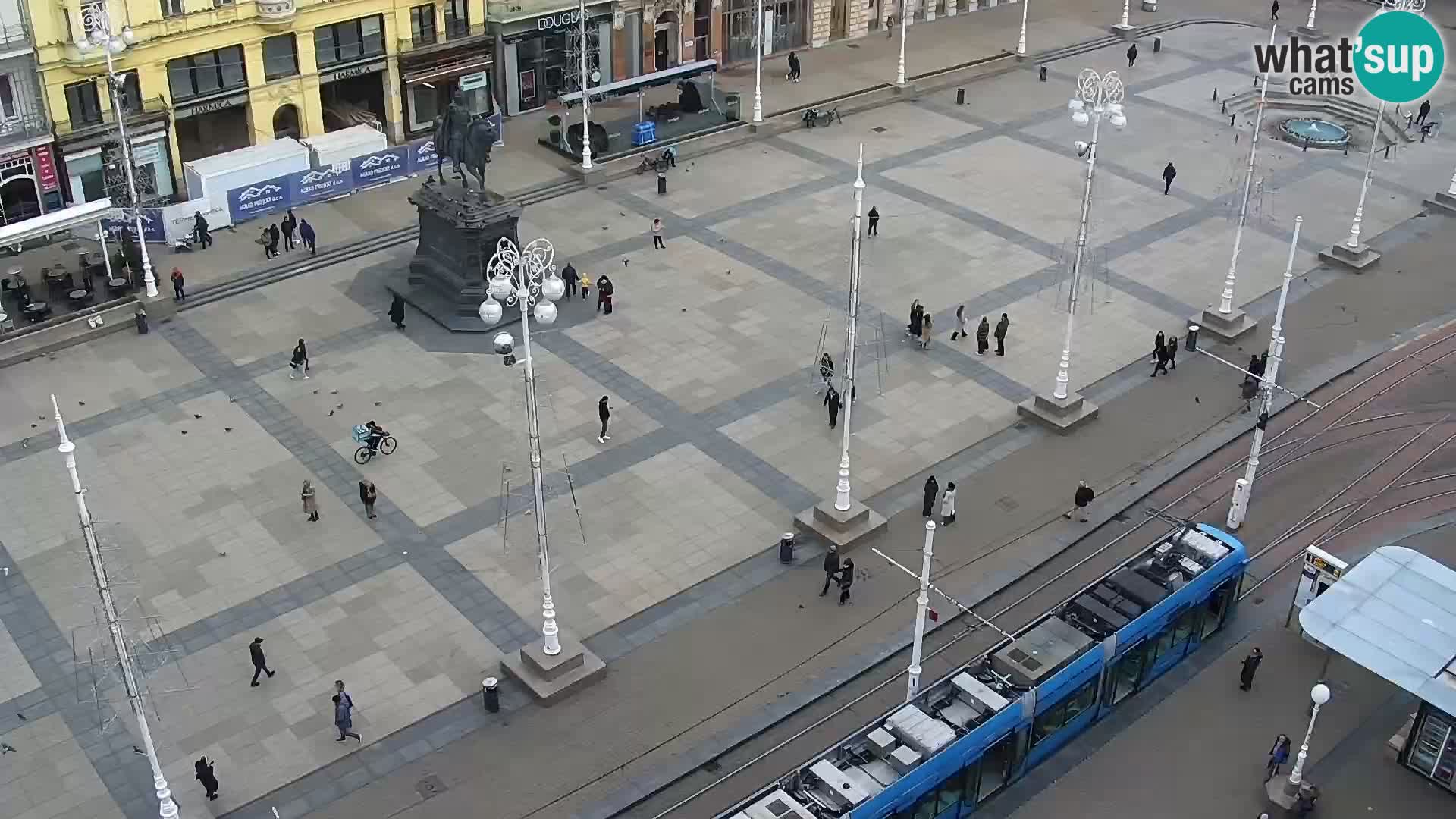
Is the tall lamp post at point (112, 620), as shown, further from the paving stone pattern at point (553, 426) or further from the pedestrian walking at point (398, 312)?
the pedestrian walking at point (398, 312)

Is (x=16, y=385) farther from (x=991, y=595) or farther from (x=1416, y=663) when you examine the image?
(x=1416, y=663)

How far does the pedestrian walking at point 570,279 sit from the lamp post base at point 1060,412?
52.4ft

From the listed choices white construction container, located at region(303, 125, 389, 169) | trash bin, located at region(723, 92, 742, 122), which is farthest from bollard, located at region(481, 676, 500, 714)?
trash bin, located at region(723, 92, 742, 122)

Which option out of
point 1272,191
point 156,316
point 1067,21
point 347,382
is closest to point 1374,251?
point 1272,191

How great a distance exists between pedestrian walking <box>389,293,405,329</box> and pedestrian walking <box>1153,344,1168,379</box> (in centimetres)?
2476

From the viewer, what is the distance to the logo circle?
65875mm

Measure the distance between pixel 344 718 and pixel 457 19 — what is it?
39137 millimetres

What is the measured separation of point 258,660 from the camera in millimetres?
32094

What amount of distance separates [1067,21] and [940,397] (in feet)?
146

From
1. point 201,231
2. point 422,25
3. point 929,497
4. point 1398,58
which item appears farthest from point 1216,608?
point 1398,58

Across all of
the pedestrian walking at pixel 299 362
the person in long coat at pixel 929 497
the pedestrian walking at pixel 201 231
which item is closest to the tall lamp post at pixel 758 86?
the pedestrian walking at pixel 201 231

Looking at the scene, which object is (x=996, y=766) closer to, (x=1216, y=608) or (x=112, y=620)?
(x=1216, y=608)

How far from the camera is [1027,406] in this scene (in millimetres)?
43312

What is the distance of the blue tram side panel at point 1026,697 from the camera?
26.8 meters
